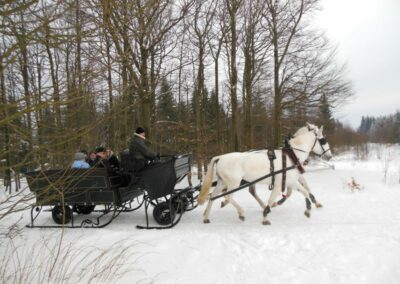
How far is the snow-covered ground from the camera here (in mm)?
4105

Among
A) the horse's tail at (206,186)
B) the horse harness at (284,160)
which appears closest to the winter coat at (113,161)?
the horse's tail at (206,186)

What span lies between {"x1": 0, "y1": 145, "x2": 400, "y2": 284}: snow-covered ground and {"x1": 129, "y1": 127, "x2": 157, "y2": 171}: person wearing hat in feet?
3.99

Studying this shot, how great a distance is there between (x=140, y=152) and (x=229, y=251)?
2.57 metres

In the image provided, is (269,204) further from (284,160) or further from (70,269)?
(70,269)

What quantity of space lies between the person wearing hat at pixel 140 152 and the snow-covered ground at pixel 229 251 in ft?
3.99

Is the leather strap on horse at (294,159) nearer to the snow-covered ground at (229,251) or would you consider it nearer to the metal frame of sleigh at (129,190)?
the snow-covered ground at (229,251)

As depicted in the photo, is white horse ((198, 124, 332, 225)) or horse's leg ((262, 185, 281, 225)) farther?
white horse ((198, 124, 332, 225))

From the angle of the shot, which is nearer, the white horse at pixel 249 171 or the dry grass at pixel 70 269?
the dry grass at pixel 70 269

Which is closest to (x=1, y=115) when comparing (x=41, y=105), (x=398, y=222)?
(x=41, y=105)

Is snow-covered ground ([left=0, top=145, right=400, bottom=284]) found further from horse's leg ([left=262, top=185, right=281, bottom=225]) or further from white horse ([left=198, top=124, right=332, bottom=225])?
white horse ([left=198, top=124, right=332, bottom=225])

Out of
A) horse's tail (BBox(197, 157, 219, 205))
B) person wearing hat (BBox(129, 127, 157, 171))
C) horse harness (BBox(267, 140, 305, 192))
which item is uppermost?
person wearing hat (BBox(129, 127, 157, 171))

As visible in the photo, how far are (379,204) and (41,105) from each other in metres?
7.17

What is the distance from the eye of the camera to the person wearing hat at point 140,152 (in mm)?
6352

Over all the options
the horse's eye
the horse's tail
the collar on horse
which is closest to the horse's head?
the horse's eye
